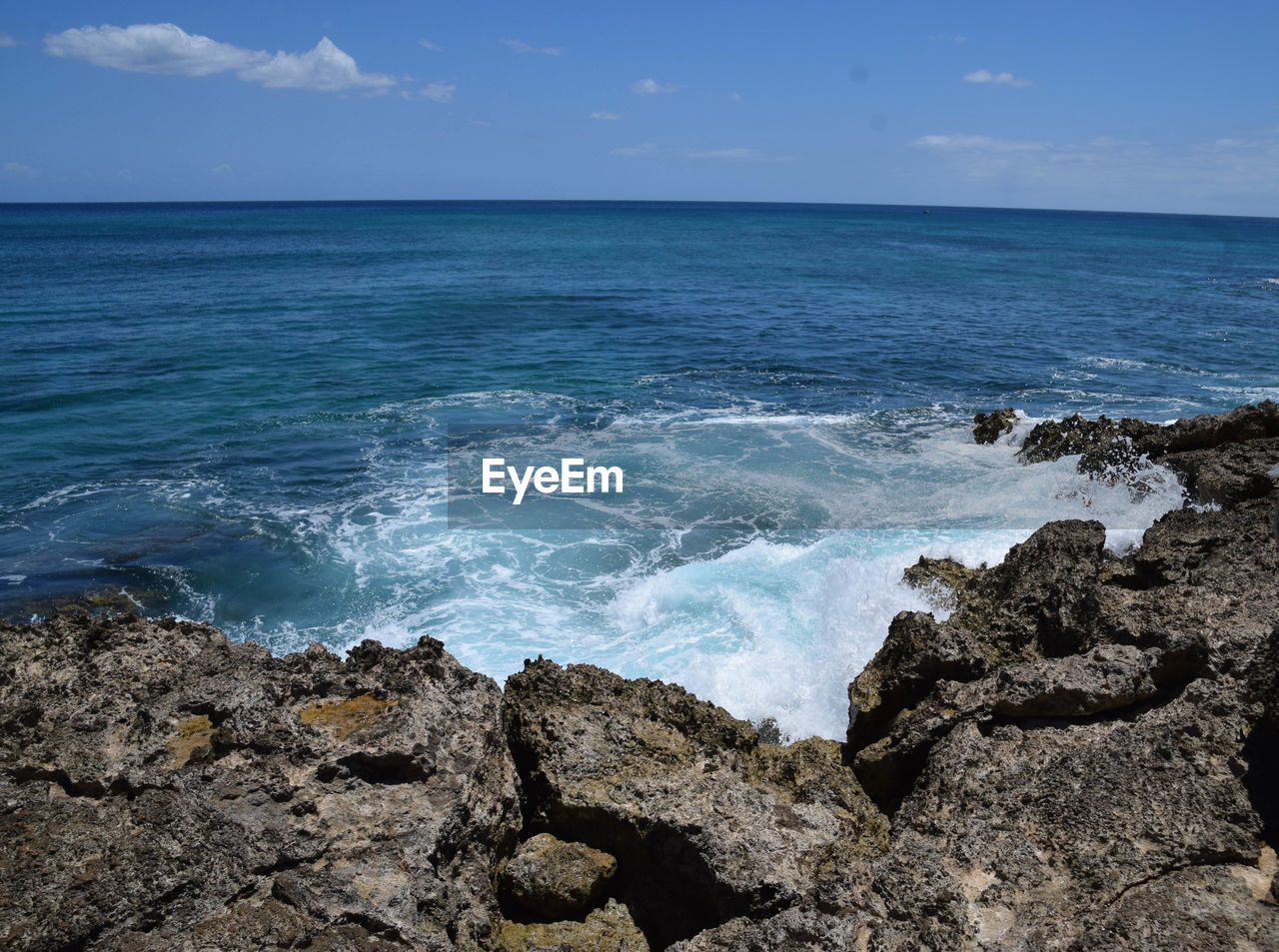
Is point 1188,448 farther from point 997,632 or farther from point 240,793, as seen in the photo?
point 240,793

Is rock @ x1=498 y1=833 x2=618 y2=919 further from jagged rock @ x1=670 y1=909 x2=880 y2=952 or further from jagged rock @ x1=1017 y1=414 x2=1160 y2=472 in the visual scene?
jagged rock @ x1=1017 y1=414 x2=1160 y2=472

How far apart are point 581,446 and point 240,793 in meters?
12.4

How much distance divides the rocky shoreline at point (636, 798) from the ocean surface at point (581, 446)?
8.32 ft

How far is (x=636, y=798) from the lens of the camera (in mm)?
5215

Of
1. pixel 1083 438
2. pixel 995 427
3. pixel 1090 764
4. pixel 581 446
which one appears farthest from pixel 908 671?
pixel 995 427

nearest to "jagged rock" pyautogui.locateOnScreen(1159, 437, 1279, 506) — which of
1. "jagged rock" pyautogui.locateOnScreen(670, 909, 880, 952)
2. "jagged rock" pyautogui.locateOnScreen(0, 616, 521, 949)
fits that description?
"jagged rock" pyautogui.locateOnScreen(670, 909, 880, 952)

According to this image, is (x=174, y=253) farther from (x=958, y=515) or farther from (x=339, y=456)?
(x=958, y=515)

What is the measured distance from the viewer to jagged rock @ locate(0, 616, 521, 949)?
157 inches

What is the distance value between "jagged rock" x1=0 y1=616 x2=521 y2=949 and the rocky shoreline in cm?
1

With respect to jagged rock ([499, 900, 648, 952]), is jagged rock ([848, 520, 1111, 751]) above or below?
above

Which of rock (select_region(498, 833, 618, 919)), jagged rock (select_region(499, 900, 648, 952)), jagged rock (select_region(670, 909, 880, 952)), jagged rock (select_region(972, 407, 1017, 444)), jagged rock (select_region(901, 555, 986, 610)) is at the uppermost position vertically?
jagged rock (select_region(972, 407, 1017, 444))

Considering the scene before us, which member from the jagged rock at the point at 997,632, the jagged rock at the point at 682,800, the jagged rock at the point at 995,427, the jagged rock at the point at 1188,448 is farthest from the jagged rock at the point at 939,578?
the jagged rock at the point at 995,427

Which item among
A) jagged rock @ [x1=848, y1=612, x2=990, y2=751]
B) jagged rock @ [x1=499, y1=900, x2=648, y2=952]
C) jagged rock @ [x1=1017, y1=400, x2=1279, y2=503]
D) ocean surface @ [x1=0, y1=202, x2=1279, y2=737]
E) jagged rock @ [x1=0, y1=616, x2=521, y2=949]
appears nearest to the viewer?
jagged rock @ [x1=0, y1=616, x2=521, y2=949]

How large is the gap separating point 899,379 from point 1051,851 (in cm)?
1917
